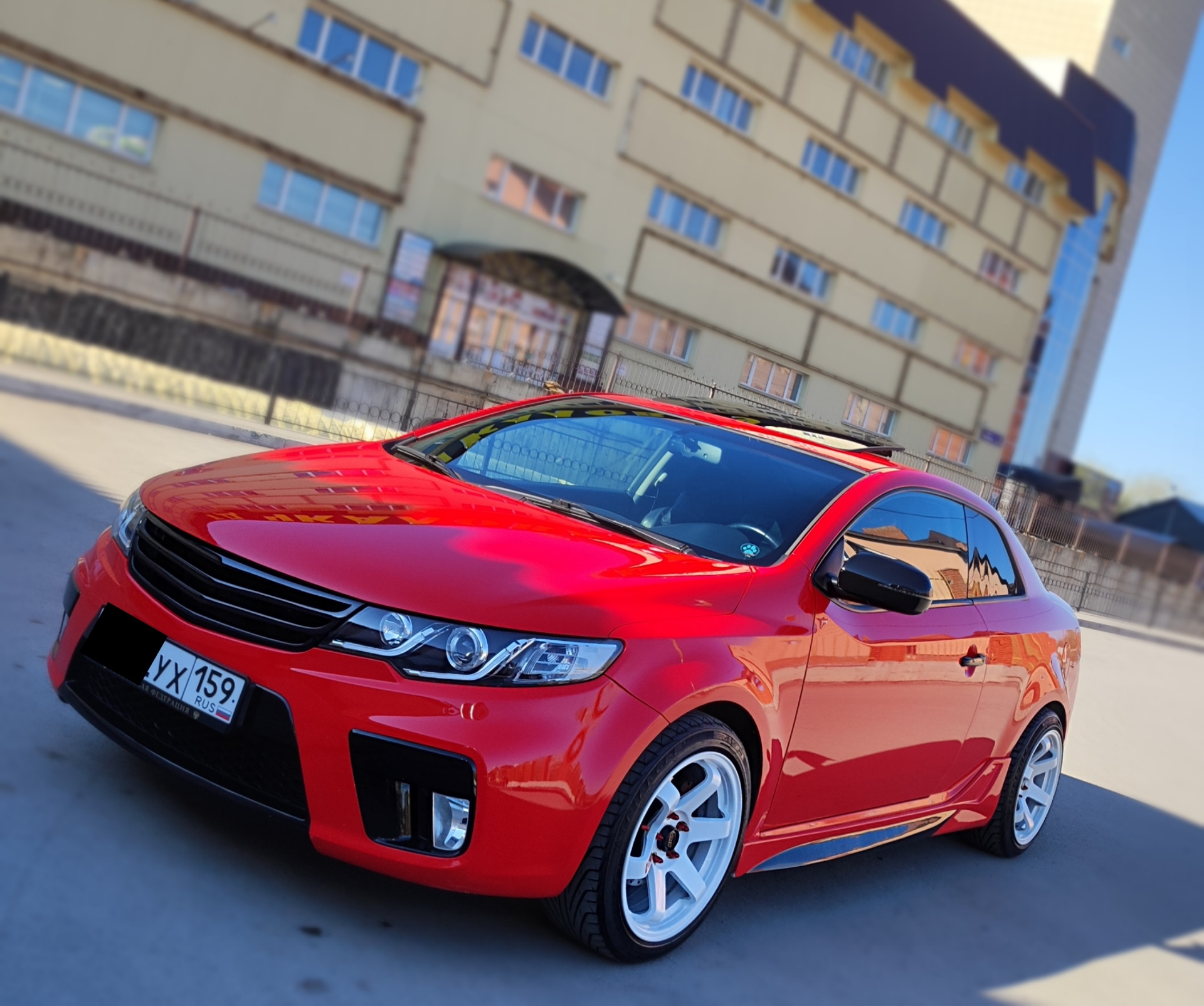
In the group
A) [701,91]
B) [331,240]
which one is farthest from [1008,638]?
[701,91]

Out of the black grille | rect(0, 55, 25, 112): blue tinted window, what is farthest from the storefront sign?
the black grille

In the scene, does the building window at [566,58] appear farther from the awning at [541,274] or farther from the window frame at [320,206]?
the window frame at [320,206]

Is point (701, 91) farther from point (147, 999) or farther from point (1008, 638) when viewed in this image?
point (147, 999)

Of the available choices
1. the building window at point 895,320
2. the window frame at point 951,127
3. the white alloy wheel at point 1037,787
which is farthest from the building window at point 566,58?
the white alloy wheel at point 1037,787

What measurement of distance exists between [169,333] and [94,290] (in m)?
1.35

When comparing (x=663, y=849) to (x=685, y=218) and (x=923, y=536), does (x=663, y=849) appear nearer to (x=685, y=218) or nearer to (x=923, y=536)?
(x=923, y=536)

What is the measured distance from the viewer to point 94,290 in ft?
67.4

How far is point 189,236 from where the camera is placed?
22906 millimetres

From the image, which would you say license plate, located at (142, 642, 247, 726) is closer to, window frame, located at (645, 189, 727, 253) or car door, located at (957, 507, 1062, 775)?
car door, located at (957, 507, 1062, 775)

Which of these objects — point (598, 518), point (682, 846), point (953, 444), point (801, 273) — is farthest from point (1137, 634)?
point (682, 846)

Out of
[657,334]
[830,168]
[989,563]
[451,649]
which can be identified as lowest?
[451,649]

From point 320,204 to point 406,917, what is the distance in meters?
25.0

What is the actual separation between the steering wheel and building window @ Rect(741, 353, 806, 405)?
508 inches

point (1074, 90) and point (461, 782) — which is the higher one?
point (1074, 90)
